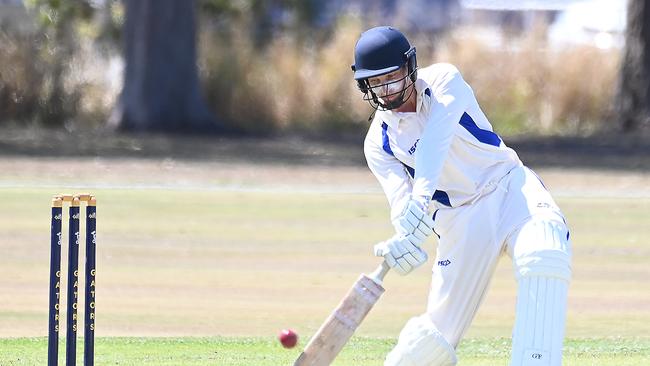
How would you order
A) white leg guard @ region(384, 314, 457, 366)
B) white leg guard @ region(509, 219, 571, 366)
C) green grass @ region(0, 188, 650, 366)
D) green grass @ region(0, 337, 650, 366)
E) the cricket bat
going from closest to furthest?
1. white leg guard @ region(509, 219, 571, 366)
2. the cricket bat
3. white leg guard @ region(384, 314, 457, 366)
4. green grass @ region(0, 337, 650, 366)
5. green grass @ region(0, 188, 650, 366)

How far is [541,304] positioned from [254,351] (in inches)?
90.2

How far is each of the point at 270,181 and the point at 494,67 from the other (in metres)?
8.19

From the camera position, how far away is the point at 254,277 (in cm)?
1002

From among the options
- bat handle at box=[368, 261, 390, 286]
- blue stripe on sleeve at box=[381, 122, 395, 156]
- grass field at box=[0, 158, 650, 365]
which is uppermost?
blue stripe on sleeve at box=[381, 122, 395, 156]

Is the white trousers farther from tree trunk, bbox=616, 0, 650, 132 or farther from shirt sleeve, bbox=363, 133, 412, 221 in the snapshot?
tree trunk, bbox=616, 0, 650, 132

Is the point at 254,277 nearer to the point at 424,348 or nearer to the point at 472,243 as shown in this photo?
the point at 424,348

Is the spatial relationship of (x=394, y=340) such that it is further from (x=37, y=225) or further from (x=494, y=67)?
(x=494, y=67)

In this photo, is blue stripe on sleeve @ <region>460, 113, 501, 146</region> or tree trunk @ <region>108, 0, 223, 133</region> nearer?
blue stripe on sleeve @ <region>460, 113, 501, 146</region>

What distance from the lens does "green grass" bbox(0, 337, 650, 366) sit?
275 inches

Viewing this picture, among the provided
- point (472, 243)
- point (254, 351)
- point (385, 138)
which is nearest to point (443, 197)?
point (472, 243)

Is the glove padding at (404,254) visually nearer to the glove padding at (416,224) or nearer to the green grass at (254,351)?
the glove padding at (416,224)

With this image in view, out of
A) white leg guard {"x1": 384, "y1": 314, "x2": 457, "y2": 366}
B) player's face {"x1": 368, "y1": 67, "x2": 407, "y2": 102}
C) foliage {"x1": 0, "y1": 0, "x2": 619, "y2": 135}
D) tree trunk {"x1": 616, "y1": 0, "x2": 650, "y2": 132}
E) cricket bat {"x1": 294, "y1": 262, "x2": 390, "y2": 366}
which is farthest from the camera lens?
foliage {"x1": 0, "y1": 0, "x2": 619, "y2": 135}

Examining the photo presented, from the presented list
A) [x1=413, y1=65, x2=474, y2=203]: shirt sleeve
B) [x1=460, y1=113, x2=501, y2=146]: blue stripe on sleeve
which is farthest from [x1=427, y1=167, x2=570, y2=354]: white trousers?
[x1=413, y1=65, x2=474, y2=203]: shirt sleeve

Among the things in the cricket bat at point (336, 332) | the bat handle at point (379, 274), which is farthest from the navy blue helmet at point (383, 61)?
the cricket bat at point (336, 332)
